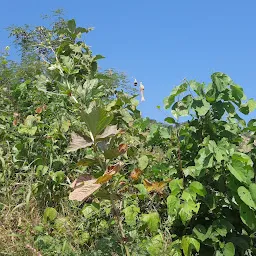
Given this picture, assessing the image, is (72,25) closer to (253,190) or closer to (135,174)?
(135,174)

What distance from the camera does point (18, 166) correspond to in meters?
3.79

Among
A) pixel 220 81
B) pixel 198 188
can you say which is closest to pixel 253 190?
pixel 198 188

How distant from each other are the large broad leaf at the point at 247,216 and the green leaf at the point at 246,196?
47 mm

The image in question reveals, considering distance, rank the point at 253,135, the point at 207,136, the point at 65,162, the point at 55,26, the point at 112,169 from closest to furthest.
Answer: the point at 112,169 → the point at 207,136 → the point at 253,135 → the point at 65,162 → the point at 55,26

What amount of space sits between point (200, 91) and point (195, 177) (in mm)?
510

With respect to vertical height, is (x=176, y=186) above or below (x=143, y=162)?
below

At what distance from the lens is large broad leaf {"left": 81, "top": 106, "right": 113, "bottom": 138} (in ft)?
6.95

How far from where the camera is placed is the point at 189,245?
274 centimetres

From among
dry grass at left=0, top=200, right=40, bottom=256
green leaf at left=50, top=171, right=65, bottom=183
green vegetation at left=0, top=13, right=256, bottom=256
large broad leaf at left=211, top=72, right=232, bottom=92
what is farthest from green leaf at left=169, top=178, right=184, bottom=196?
green leaf at left=50, top=171, right=65, bottom=183

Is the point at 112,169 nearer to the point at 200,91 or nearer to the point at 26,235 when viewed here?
the point at 200,91

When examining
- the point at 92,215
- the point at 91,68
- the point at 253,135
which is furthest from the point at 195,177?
the point at 91,68

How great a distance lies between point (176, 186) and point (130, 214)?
1.25 feet

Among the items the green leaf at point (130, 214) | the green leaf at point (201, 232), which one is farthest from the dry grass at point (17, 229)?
the green leaf at point (201, 232)

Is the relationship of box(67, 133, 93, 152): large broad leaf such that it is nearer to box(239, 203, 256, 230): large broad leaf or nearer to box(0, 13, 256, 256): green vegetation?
box(0, 13, 256, 256): green vegetation
